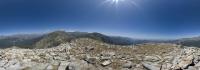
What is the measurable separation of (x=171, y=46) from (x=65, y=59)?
69.9 feet

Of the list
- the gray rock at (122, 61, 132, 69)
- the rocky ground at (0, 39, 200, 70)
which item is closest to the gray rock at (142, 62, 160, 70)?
the rocky ground at (0, 39, 200, 70)

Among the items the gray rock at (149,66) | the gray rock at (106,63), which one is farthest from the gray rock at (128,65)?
the gray rock at (106,63)

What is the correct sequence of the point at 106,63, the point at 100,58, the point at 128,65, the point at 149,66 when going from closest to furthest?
the point at 149,66, the point at 128,65, the point at 106,63, the point at 100,58

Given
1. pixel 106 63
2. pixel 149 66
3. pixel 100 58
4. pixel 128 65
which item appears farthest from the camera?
pixel 100 58

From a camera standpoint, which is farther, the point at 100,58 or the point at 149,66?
the point at 100,58

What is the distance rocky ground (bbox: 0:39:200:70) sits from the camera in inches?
1759

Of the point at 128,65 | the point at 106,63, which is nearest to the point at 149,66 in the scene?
the point at 128,65

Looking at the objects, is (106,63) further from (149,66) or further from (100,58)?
(149,66)

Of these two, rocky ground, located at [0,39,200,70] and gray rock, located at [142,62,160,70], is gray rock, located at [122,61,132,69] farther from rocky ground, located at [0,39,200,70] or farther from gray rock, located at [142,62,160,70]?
gray rock, located at [142,62,160,70]

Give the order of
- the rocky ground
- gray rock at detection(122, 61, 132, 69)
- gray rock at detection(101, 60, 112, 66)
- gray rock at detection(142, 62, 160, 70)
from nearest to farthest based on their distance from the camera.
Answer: the rocky ground < gray rock at detection(142, 62, 160, 70) < gray rock at detection(122, 61, 132, 69) < gray rock at detection(101, 60, 112, 66)

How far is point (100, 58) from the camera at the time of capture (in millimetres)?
47938

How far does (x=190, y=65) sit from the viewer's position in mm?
44094

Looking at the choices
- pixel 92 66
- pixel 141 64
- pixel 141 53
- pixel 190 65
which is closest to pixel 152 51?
pixel 141 53

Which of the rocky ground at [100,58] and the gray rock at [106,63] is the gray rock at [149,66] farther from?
the gray rock at [106,63]
